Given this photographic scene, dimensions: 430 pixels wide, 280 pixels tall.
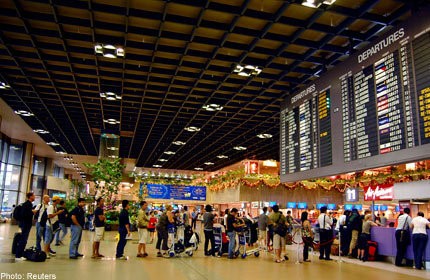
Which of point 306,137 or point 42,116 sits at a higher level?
point 42,116

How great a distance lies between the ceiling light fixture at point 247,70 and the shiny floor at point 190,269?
4.99 m

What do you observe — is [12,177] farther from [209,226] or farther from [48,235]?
[209,226]

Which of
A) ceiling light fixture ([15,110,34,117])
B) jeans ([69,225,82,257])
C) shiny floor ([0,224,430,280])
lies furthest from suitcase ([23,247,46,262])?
ceiling light fixture ([15,110,34,117])

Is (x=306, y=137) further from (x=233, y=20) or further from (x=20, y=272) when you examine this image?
(x=20, y=272)

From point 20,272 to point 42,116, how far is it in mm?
11326

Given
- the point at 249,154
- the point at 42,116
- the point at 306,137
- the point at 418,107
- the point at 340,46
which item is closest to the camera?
the point at 418,107

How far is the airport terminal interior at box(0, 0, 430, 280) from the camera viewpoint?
718 cm

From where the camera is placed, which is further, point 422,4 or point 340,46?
point 340,46

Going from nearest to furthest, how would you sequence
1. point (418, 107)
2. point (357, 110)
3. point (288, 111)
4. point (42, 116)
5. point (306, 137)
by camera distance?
point (418, 107) < point (357, 110) < point (306, 137) < point (288, 111) < point (42, 116)

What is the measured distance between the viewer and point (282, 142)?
11078mm

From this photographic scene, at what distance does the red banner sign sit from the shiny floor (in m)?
4.22

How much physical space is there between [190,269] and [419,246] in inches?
216

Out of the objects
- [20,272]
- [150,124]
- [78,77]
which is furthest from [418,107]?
[150,124]

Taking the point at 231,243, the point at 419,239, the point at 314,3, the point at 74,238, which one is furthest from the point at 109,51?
the point at 419,239
